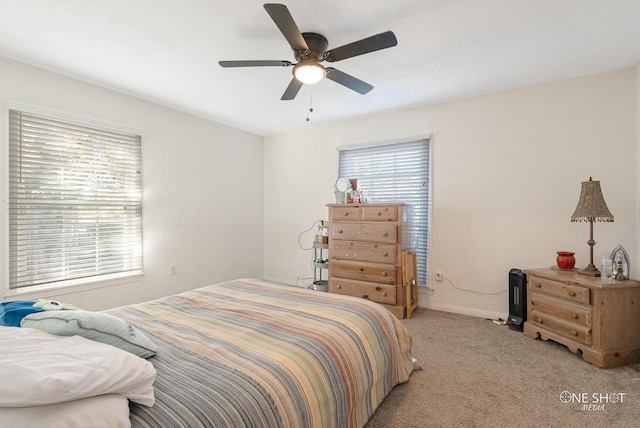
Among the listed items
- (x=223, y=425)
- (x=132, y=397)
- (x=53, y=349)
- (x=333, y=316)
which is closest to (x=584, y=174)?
(x=333, y=316)

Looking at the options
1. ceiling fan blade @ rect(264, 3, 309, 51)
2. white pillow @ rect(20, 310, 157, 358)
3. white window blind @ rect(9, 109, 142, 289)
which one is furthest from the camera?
white window blind @ rect(9, 109, 142, 289)

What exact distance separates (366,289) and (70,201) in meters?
3.15

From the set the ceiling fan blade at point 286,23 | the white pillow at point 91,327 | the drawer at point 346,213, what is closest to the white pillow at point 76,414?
the white pillow at point 91,327

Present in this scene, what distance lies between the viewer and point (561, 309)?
248cm

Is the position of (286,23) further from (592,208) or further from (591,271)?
(591,271)

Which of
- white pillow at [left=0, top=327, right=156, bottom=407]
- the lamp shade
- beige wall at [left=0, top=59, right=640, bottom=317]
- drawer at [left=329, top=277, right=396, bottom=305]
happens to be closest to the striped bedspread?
white pillow at [left=0, top=327, right=156, bottom=407]

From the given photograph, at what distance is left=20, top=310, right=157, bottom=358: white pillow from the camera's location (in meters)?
1.09

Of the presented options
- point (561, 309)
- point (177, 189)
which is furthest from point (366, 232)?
point (177, 189)

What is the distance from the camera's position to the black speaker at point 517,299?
2891 millimetres

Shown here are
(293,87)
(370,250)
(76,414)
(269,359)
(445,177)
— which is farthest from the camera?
(445,177)

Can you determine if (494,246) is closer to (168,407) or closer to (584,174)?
(584,174)

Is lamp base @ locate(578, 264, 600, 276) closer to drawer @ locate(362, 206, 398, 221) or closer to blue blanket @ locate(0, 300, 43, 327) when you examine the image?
drawer @ locate(362, 206, 398, 221)

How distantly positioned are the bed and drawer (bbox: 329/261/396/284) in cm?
120

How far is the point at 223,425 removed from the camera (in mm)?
909
